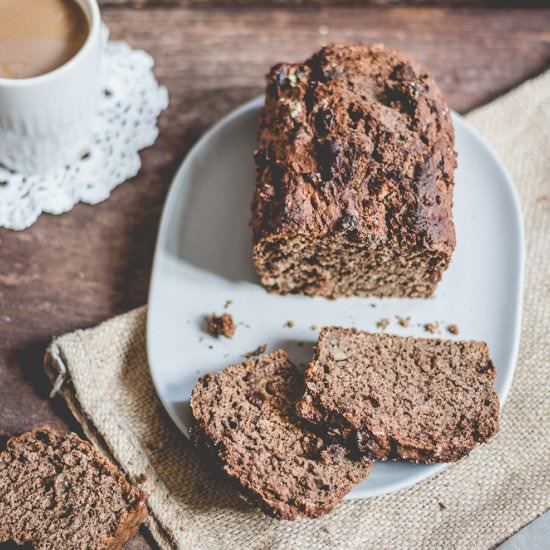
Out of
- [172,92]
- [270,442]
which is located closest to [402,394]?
[270,442]

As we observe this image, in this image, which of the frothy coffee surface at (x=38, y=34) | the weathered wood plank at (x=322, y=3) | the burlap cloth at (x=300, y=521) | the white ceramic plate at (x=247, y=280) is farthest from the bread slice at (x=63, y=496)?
the weathered wood plank at (x=322, y=3)

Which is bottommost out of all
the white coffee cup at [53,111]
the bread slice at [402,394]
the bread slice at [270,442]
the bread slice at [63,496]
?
the bread slice at [63,496]

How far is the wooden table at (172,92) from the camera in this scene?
3.09m

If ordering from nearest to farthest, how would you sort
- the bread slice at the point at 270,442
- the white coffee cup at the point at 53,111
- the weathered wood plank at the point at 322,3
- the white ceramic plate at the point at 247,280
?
the bread slice at the point at 270,442, the white coffee cup at the point at 53,111, the white ceramic plate at the point at 247,280, the weathered wood plank at the point at 322,3

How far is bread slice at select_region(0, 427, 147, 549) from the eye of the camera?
2662 millimetres

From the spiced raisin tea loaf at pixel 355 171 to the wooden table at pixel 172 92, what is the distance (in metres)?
0.59

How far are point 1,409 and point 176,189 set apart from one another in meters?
1.09

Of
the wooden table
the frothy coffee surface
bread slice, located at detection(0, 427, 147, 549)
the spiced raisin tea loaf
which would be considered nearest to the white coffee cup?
the frothy coffee surface

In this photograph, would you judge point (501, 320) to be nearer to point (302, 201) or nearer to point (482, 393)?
point (482, 393)

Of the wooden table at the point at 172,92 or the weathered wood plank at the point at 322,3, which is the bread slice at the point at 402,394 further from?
the weathered wood plank at the point at 322,3

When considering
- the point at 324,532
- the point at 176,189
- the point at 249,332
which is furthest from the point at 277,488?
the point at 176,189

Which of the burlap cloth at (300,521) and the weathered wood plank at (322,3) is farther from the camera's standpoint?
the weathered wood plank at (322,3)

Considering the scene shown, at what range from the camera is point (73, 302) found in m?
3.12

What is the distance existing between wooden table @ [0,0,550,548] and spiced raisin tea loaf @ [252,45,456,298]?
0.59 metres
